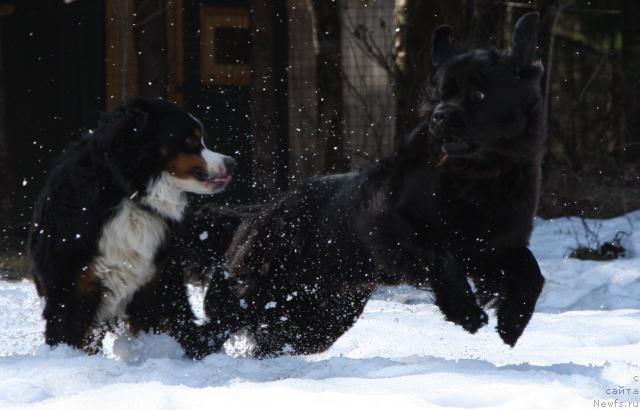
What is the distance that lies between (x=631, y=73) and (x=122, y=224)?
9.26 m

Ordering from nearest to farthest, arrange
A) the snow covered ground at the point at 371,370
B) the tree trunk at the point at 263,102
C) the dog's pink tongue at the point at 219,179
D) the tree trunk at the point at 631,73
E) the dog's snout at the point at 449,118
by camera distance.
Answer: the snow covered ground at the point at 371,370, the dog's snout at the point at 449,118, the dog's pink tongue at the point at 219,179, the tree trunk at the point at 263,102, the tree trunk at the point at 631,73

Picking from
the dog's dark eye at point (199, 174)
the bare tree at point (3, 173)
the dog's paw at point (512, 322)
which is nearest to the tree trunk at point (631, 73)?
the bare tree at point (3, 173)

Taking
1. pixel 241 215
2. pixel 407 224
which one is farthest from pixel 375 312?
pixel 407 224

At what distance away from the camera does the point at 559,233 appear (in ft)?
30.9

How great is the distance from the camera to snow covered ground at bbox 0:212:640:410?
368 centimetres

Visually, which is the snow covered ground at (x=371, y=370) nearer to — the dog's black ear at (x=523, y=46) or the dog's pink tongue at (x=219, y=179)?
the dog's pink tongue at (x=219, y=179)

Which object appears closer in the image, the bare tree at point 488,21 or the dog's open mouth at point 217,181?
the dog's open mouth at point 217,181

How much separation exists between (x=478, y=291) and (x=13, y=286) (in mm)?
3902

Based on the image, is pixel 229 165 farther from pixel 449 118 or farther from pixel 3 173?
pixel 3 173

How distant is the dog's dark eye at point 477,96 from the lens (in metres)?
4.57

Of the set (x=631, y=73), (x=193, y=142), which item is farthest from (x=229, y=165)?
(x=631, y=73)

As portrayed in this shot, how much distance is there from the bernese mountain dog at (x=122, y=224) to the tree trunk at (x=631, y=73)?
735 centimetres

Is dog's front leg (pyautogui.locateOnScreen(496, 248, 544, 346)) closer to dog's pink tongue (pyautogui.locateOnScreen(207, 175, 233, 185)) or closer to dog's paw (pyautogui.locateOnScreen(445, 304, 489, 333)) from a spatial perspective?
dog's paw (pyautogui.locateOnScreen(445, 304, 489, 333))

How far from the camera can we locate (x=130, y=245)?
4.63m
